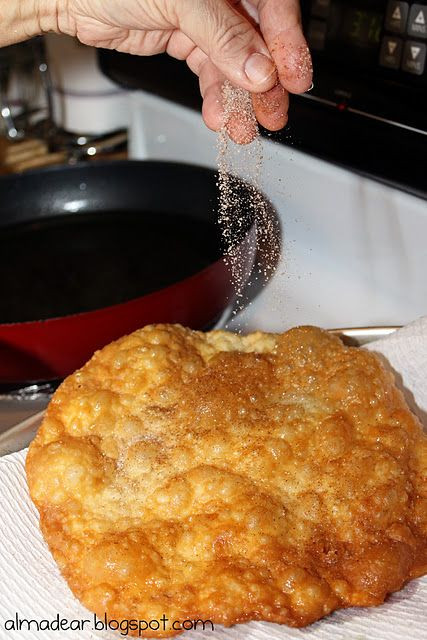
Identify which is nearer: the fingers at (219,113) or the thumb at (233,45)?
the thumb at (233,45)

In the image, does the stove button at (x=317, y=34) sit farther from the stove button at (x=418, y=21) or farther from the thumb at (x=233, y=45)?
the thumb at (x=233, y=45)

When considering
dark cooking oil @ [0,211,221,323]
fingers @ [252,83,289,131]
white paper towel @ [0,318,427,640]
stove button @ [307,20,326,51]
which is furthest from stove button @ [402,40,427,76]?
white paper towel @ [0,318,427,640]

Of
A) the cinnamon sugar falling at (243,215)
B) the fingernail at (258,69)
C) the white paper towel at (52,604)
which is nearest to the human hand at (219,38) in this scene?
the fingernail at (258,69)

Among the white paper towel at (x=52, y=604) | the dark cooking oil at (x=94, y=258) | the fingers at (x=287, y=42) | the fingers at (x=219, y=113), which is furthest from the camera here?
the dark cooking oil at (x=94, y=258)

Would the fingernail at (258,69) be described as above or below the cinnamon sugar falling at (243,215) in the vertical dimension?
above

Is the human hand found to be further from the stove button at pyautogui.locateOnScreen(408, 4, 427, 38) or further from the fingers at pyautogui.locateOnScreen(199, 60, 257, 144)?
the stove button at pyautogui.locateOnScreen(408, 4, 427, 38)

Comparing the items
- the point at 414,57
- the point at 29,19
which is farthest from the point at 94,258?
the point at 414,57

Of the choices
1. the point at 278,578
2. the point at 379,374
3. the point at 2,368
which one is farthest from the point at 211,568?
the point at 2,368
